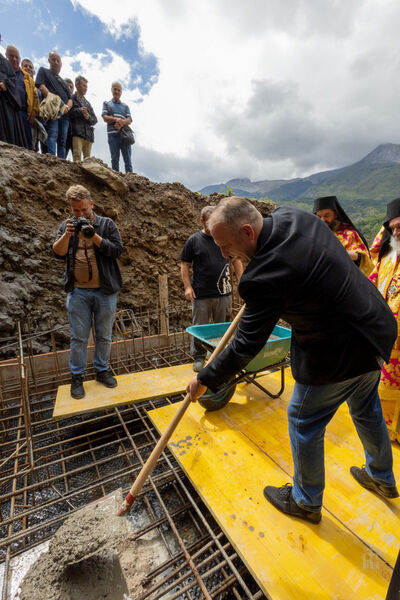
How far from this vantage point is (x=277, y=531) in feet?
5.38

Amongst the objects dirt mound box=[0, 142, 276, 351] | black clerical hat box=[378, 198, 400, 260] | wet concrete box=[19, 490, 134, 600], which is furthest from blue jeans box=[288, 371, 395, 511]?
dirt mound box=[0, 142, 276, 351]

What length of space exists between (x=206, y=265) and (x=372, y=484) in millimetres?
2680

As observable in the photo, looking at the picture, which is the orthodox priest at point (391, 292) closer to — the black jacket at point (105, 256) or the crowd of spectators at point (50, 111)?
the black jacket at point (105, 256)

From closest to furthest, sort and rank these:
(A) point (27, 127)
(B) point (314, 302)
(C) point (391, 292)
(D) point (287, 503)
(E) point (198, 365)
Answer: (B) point (314, 302) → (D) point (287, 503) → (C) point (391, 292) → (E) point (198, 365) → (A) point (27, 127)

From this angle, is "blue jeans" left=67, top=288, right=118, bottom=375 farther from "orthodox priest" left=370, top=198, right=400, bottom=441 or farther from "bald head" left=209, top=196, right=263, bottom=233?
"orthodox priest" left=370, top=198, right=400, bottom=441

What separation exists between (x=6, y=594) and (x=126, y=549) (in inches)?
24.4

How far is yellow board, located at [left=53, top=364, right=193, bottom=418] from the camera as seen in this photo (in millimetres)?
2779

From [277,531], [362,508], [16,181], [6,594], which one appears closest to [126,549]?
[6,594]

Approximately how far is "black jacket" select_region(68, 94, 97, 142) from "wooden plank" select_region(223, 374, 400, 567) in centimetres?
627

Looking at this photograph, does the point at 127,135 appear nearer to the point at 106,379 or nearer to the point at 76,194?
the point at 76,194

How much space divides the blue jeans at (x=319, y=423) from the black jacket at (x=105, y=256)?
2.24m

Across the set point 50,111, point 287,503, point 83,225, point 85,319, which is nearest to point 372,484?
point 287,503

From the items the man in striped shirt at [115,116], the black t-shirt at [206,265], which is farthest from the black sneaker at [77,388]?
→ the man in striped shirt at [115,116]

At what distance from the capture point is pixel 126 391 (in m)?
3.11
